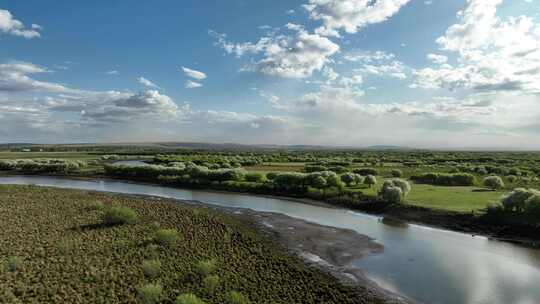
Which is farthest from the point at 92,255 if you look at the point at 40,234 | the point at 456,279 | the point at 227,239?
the point at 456,279

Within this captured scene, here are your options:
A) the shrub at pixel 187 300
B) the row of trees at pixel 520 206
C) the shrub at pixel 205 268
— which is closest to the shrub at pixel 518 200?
the row of trees at pixel 520 206

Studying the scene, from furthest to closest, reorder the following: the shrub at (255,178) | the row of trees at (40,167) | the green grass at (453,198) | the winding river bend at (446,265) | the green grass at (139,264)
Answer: the row of trees at (40,167), the shrub at (255,178), the green grass at (453,198), the winding river bend at (446,265), the green grass at (139,264)

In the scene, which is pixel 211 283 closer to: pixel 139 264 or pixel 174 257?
pixel 174 257

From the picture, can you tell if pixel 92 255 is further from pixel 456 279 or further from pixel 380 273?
pixel 456 279

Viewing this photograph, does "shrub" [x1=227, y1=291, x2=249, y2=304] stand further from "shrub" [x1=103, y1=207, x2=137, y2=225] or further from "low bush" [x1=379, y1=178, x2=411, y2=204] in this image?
"low bush" [x1=379, y1=178, x2=411, y2=204]

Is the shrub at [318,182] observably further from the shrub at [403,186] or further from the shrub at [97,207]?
the shrub at [97,207]

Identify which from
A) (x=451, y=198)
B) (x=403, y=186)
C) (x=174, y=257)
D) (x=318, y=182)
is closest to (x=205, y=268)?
(x=174, y=257)
